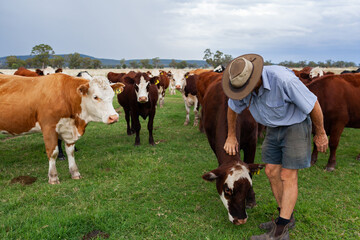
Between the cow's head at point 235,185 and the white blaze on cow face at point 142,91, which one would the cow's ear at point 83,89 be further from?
the cow's head at point 235,185

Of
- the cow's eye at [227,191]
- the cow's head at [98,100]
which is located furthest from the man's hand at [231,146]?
the cow's head at [98,100]

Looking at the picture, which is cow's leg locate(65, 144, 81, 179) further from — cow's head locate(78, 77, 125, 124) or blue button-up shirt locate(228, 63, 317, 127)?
blue button-up shirt locate(228, 63, 317, 127)

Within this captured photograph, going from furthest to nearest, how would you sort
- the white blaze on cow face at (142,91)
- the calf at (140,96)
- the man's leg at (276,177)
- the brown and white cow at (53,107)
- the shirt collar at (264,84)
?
the calf at (140,96) < the white blaze on cow face at (142,91) < the brown and white cow at (53,107) < the man's leg at (276,177) < the shirt collar at (264,84)

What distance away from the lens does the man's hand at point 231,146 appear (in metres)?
3.20

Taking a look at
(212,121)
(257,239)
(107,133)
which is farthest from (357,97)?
(107,133)

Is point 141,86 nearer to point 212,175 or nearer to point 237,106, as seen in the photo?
point 237,106

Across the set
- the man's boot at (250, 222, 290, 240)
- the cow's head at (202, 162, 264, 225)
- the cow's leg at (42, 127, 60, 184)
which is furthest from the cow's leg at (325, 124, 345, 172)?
the cow's leg at (42, 127, 60, 184)

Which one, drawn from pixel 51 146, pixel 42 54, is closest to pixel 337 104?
pixel 51 146

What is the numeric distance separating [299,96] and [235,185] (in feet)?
3.90

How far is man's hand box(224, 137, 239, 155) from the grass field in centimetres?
103

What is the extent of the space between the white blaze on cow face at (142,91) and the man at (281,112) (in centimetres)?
395

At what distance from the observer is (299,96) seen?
264cm

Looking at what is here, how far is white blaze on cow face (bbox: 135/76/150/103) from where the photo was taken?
268 inches

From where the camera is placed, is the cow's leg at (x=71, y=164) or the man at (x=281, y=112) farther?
the cow's leg at (x=71, y=164)
